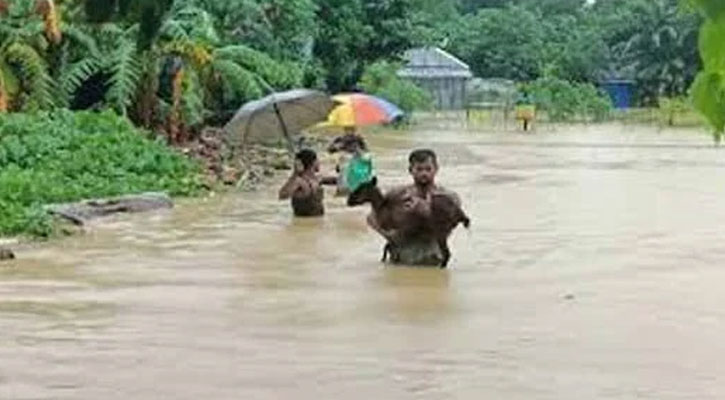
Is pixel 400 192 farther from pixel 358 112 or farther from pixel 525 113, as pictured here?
pixel 525 113

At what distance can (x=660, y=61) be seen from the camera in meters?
64.3

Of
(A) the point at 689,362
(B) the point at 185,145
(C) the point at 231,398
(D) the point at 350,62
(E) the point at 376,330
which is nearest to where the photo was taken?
(C) the point at 231,398

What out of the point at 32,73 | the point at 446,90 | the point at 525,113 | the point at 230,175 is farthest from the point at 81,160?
the point at 446,90

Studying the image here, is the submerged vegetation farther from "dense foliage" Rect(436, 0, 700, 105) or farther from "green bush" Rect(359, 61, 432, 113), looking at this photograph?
"dense foliage" Rect(436, 0, 700, 105)

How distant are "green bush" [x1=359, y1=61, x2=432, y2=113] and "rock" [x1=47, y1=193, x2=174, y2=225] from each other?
27.8 m

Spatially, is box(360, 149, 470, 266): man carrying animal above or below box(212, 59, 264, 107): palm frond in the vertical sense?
below

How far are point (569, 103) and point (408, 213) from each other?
48644mm

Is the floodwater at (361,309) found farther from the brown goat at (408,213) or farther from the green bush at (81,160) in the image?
the green bush at (81,160)

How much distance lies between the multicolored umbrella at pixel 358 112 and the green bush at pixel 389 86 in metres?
27.3

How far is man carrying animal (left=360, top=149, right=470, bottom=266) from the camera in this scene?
1196 cm

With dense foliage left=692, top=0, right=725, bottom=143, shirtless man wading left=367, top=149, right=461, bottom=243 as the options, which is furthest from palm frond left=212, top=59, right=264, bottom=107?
dense foliage left=692, top=0, right=725, bottom=143

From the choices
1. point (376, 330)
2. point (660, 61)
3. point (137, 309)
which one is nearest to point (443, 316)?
point (376, 330)

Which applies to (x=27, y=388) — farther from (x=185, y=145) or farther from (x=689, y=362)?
(x=185, y=145)

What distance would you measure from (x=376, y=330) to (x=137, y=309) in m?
1.82
